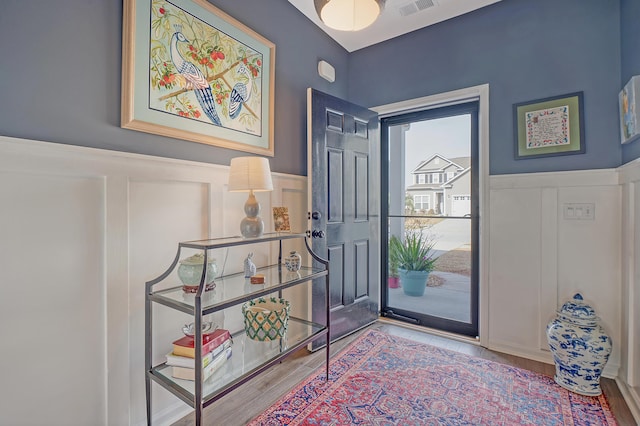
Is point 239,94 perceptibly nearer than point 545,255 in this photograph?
Yes

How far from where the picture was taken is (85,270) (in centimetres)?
133

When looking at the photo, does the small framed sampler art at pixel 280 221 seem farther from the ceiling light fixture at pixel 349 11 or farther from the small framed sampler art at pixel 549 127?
the small framed sampler art at pixel 549 127

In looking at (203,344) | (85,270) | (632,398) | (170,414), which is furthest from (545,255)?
(85,270)

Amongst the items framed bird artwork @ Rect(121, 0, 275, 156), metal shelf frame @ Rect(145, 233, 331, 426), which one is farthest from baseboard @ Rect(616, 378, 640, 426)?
framed bird artwork @ Rect(121, 0, 275, 156)

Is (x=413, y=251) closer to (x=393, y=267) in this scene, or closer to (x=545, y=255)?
(x=393, y=267)

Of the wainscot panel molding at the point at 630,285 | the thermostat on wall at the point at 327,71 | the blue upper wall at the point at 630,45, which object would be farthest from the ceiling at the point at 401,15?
the wainscot panel molding at the point at 630,285

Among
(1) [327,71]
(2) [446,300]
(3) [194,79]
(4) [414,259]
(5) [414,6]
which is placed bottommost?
(2) [446,300]

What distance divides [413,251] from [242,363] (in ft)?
6.81

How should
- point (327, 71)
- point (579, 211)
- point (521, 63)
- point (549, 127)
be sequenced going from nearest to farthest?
point (579, 211) → point (549, 127) → point (521, 63) → point (327, 71)

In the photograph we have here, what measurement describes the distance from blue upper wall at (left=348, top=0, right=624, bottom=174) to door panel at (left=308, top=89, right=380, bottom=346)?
2.09ft

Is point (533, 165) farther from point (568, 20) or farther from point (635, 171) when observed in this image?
point (568, 20)

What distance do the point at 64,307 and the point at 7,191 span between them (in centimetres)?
52

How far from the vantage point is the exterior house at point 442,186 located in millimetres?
2791

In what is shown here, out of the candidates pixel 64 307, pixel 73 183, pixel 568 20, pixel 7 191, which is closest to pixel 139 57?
pixel 73 183
